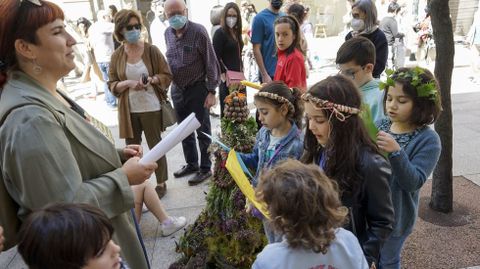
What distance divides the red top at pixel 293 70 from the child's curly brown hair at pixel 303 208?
2596 mm

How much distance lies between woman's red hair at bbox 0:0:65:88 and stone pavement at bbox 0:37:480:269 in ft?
6.94

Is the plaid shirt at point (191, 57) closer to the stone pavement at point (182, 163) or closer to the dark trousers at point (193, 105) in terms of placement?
the dark trousers at point (193, 105)

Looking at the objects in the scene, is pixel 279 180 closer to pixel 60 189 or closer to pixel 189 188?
pixel 60 189

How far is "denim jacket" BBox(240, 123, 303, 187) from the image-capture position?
2402 mm

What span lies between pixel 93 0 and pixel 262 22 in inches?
429

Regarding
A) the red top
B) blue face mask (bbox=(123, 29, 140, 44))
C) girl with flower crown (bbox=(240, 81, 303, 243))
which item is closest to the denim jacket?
girl with flower crown (bbox=(240, 81, 303, 243))

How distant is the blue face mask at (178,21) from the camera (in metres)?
4.09

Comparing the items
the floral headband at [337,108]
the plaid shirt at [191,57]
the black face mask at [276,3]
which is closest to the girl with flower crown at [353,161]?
the floral headband at [337,108]

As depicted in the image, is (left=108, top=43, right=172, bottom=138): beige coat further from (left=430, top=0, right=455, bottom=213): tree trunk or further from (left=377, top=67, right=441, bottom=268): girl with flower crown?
(left=430, top=0, right=455, bottom=213): tree trunk

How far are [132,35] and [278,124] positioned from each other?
78.3 inches

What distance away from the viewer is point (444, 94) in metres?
3.32

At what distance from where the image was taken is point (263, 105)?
2475 millimetres

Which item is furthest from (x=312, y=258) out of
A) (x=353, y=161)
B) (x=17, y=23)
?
(x=17, y=23)

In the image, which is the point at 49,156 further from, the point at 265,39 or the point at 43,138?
the point at 265,39
